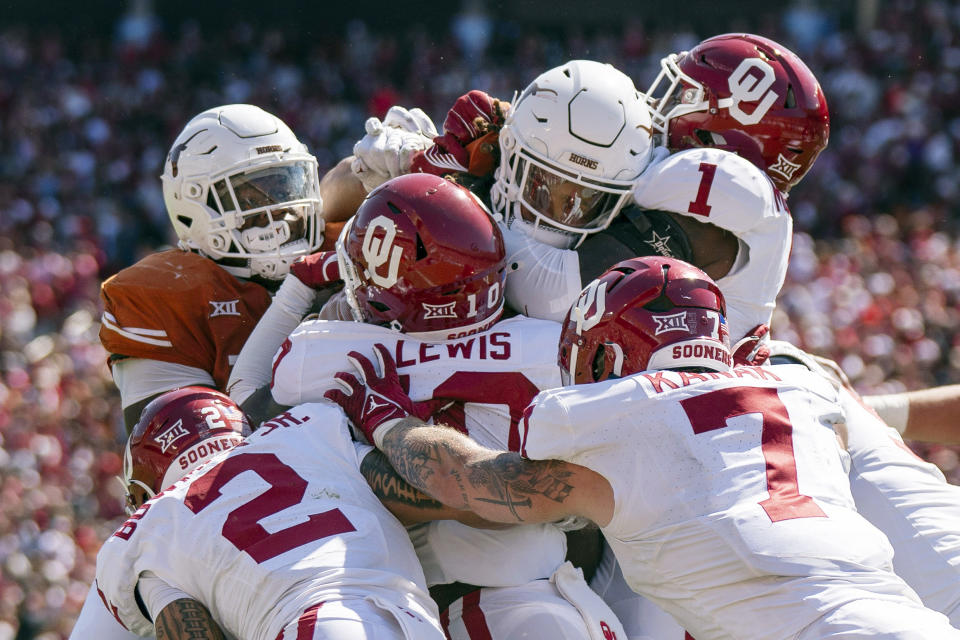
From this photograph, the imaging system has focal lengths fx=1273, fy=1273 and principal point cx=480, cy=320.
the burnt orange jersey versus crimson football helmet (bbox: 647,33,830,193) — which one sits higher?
crimson football helmet (bbox: 647,33,830,193)

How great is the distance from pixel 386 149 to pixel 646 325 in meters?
1.86

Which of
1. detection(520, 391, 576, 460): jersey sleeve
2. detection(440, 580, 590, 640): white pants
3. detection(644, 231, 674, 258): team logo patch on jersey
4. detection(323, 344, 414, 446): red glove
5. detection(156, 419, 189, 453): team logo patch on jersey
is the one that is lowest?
detection(440, 580, 590, 640): white pants

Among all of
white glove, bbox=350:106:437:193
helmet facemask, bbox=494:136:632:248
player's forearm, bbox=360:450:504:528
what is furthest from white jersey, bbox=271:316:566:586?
white glove, bbox=350:106:437:193

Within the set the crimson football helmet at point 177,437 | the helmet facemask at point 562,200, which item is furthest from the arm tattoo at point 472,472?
the helmet facemask at point 562,200

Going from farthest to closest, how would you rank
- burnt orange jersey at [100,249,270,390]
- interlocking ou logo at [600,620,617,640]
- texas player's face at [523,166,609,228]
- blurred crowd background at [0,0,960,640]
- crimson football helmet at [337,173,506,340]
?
blurred crowd background at [0,0,960,640] < burnt orange jersey at [100,249,270,390] < texas player's face at [523,166,609,228] < crimson football helmet at [337,173,506,340] < interlocking ou logo at [600,620,617,640]

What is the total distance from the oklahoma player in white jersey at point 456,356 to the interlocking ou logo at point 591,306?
0.37 metres

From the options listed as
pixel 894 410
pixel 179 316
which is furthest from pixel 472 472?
pixel 894 410

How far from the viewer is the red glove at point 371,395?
3.48 m

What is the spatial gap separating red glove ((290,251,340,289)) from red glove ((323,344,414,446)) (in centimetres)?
62

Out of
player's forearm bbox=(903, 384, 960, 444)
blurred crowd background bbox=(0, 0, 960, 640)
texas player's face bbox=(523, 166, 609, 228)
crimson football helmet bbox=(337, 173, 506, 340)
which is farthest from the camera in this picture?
blurred crowd background bbox=(0, 0, 960, 640)

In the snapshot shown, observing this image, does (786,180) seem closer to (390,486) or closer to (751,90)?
(751,90)

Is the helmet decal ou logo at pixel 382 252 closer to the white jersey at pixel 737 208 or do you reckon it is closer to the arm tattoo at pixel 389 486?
the arm tattoo at pixel 389 486

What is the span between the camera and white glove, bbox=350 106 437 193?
471 cm

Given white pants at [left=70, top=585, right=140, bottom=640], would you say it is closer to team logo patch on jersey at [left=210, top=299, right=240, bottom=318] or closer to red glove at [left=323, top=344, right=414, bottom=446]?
red glove at [left=323, top=344, right=414, bottom=446]
